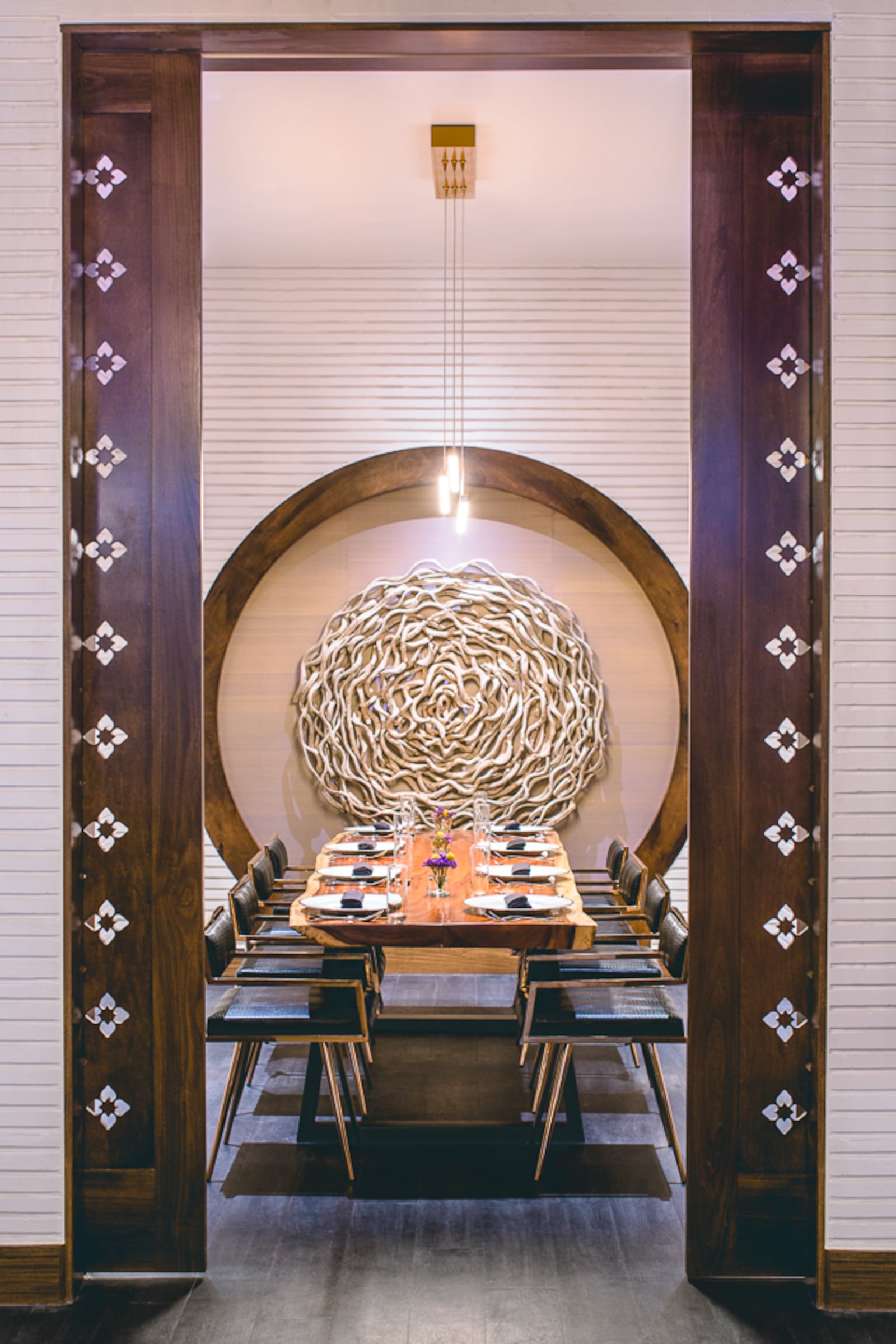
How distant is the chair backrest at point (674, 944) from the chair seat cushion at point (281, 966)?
128 cm

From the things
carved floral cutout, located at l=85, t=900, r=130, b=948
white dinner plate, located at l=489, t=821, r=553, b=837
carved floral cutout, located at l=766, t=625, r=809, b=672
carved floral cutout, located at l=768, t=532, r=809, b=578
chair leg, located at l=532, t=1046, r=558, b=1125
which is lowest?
chair leg, located at l=532, t=1046, r=558, b=1125

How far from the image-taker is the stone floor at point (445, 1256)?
2.71m

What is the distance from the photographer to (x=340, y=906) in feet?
12.3

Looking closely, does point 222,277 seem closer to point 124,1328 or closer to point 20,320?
point 20,320

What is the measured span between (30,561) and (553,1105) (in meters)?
2.36

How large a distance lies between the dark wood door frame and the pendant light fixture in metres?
2.14

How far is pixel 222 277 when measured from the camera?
5980 mm

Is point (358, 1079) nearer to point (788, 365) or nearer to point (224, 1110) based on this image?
point (224, 1110)

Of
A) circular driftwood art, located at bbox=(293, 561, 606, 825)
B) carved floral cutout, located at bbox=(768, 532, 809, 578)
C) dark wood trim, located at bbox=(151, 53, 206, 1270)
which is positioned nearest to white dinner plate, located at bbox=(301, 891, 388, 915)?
dark wood trim, located at bbox=(151, 53, 206, 1270)

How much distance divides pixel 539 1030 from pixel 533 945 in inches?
10.9

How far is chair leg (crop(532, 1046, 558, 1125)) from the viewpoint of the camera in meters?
3.71

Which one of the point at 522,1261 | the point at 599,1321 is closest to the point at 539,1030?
the point at 522,1261

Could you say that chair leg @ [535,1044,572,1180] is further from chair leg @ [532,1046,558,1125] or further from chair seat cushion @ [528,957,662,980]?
chair seat cushion @ [528,957,662,980]

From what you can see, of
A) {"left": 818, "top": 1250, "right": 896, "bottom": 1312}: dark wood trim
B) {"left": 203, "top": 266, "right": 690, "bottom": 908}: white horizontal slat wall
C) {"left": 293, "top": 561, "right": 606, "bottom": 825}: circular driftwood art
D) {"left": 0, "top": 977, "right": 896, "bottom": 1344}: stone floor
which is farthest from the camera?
{"left": 203, "top": 266, "right": 690, "bottom": 908}: white horizontal slat wall
